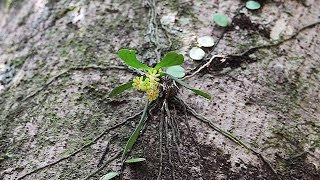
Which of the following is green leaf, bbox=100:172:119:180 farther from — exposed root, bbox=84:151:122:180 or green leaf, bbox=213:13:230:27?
green leaf, bbox=213:13:230:27

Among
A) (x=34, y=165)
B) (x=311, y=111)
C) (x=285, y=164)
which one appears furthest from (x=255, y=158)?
(x=34, y=165)

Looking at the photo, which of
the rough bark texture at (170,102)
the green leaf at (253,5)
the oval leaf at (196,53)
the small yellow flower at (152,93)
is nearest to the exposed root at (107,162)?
the rough bark texture at (170,102)

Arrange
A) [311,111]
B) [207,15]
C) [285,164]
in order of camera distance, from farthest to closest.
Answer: [207,15], [311,111], [285,164]

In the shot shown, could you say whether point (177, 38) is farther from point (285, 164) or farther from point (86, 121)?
point (285, 164)

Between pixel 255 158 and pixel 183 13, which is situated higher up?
pixel 183 13

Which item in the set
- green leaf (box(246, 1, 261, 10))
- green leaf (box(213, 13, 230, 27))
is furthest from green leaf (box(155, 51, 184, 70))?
green leaf (box(246, 1, 261, 10))

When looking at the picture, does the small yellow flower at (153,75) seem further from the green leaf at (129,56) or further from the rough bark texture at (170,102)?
the rough bark texture at (170,102)
